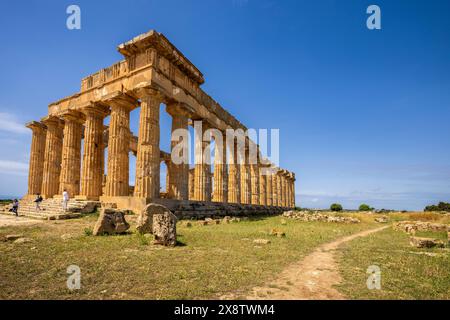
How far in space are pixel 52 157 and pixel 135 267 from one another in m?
23.3

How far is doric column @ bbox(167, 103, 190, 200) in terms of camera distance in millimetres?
19141

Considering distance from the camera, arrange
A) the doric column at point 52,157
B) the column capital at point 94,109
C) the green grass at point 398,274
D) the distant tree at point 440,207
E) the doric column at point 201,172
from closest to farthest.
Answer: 1. the green grass at point 398,274
2. the column capital at point 94,109
3. the doric column at point 201,172
4. the doric column at point 52,157
5. the distant tree at point 440,207

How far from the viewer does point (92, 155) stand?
19969mm

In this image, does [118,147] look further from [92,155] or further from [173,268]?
[173,268]

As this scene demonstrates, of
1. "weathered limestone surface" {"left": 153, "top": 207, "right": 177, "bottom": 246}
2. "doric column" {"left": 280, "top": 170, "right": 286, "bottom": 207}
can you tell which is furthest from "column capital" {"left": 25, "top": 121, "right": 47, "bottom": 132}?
"doric column" {"left": 280, "top": 170, "right": 286, "bottom": 207}

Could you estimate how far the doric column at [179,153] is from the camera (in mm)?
19141

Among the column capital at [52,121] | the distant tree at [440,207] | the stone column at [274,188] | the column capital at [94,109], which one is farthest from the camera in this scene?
the distant tree at [440,207]

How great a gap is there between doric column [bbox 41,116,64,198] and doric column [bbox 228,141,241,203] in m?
17.4

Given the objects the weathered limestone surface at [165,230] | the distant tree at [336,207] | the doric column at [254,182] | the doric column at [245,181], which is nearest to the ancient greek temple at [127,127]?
the doric column at [245,181]

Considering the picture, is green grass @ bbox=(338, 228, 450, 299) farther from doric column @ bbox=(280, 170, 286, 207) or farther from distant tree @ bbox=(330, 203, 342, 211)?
distant tree @ bbox=(330, 203, 342, 211)

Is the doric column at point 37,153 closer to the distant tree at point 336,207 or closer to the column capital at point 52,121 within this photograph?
the column capital at point 52,121

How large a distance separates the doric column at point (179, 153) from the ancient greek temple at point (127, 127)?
0.26ft

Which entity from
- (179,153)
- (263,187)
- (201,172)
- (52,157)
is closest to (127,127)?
(179,153)

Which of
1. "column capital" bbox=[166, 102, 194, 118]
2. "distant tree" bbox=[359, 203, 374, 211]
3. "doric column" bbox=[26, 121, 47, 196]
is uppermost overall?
"column capital" bbox=[166, 102, 194, 118]
